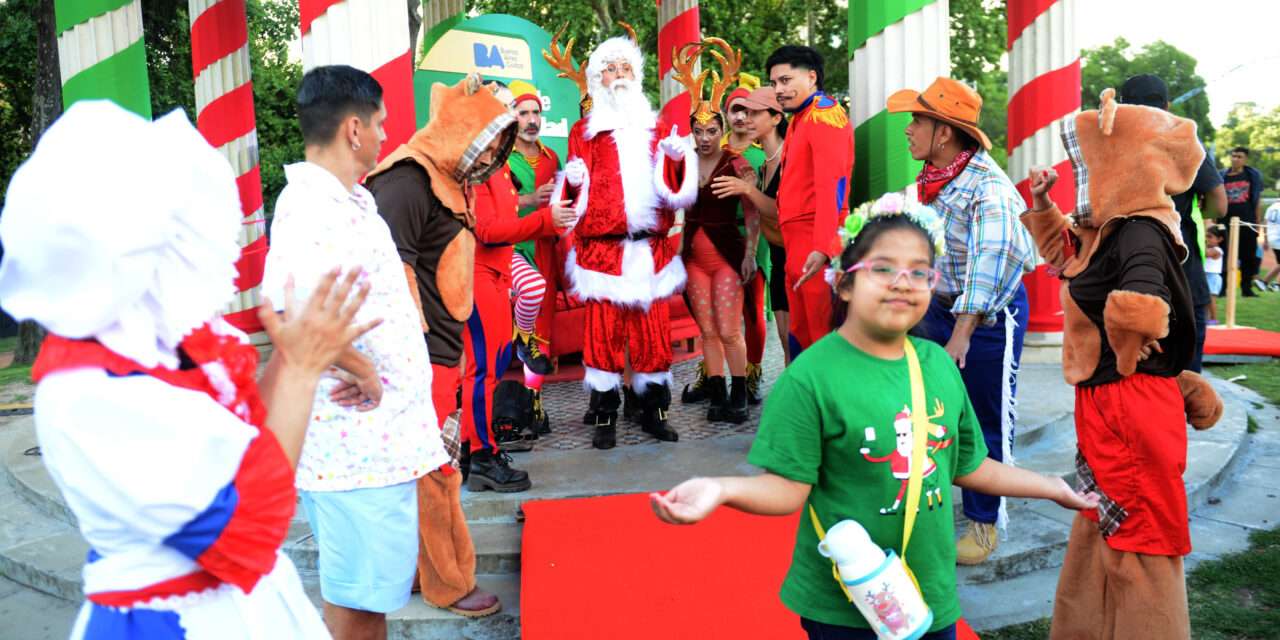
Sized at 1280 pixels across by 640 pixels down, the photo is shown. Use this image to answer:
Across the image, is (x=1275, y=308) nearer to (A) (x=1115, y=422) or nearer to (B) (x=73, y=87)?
(A) (x=1115, y=422)

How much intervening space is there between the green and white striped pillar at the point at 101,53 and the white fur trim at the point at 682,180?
382cm

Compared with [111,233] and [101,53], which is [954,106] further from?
[101,53]

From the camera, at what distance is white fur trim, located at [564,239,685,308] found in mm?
5324

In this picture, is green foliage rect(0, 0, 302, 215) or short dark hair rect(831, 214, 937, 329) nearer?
short dark hair rect(831, 214, 937, 329)

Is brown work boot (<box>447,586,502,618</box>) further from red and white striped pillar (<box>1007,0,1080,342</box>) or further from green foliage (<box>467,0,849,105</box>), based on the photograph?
green foliage (<box>467,0,849,105</box>)

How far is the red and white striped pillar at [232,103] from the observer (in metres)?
8.43

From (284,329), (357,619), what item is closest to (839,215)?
(357,619)

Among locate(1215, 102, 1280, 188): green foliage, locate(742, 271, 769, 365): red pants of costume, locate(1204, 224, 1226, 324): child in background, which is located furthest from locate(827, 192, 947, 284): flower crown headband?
locate(1215, 102, 1280, 188): green foliage

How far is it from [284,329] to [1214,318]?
453 inches

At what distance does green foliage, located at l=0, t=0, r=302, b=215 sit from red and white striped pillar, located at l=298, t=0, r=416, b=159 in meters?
11.3

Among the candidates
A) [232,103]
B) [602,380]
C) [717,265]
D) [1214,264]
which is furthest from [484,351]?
[1214,264]

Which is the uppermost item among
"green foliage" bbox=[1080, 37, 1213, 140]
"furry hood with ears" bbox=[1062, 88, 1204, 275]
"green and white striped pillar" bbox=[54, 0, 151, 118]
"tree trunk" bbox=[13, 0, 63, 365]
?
"green foliage" bbox=[1080, 37, 1213, 140]

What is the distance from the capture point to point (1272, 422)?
6.45 meters

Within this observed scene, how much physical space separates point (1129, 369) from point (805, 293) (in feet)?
6.64
